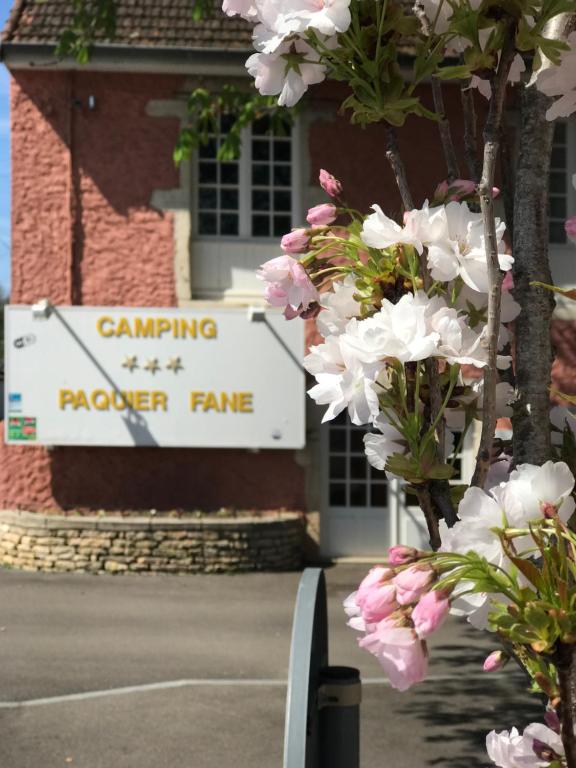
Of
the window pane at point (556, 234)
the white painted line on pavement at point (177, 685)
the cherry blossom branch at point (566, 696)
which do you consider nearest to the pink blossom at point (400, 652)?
the cherry blossom branch at point (566, 696)

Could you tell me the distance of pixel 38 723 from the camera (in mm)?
7996

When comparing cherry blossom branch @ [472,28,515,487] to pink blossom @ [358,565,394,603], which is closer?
pink blossom @ [358,565,394,603]

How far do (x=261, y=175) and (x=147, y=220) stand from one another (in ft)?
4.83

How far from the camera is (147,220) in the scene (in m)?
14.3

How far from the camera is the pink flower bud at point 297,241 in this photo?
6.10ft

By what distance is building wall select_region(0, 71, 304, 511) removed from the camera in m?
14.3

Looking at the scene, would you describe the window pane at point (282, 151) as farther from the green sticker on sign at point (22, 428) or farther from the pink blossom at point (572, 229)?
the pink blossom at point (572, 229)

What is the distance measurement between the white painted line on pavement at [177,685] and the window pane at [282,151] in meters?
7.19

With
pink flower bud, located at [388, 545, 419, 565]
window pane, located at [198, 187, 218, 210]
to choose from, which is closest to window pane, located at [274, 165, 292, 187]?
window pane, located at [198, 187, 218, 210]

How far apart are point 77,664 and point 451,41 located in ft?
28.3

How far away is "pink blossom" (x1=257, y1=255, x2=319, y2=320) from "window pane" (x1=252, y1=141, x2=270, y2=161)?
42.4ft

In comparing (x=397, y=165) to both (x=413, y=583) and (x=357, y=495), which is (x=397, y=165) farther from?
(x=357, y=495)

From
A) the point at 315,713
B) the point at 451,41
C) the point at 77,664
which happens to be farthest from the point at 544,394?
the point at 77,664

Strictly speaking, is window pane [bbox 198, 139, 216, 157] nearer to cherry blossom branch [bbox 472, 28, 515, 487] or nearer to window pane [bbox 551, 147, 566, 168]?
window pane [bbox 551, 147, 566, 168]
